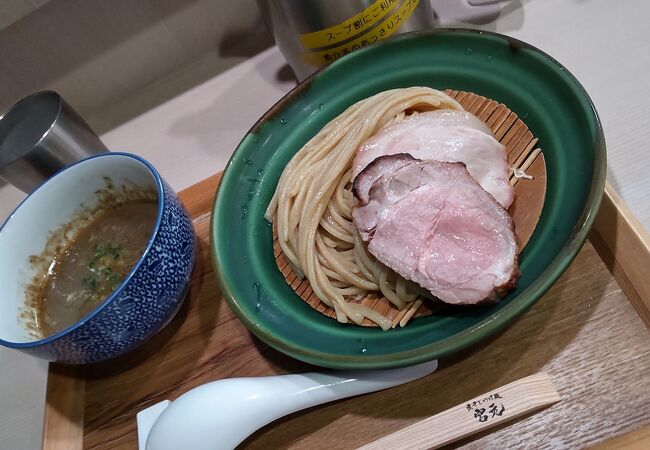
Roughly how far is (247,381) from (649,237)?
0.93m

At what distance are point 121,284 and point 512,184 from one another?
3.02ft

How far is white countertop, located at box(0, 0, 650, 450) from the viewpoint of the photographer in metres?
1.45

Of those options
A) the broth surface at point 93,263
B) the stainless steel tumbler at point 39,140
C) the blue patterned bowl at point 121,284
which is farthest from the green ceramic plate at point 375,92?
the stainless steel tumbler at point 39,140

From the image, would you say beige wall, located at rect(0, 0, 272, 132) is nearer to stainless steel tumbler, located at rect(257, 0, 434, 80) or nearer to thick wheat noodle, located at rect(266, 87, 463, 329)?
stainless steel tumbler, located at rect(257, 0, 434, 80)

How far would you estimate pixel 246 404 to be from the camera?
1.14 m

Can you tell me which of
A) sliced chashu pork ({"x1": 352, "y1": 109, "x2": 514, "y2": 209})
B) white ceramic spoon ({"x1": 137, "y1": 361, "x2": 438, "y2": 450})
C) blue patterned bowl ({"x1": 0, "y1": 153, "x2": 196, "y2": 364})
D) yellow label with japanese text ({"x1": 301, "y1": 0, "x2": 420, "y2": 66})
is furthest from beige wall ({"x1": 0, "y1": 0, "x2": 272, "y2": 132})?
white ceramic spoon ({"x1": 137, "y1": 361, "x2": 438, "y2": 450})

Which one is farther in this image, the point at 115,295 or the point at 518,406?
the point at 115,295

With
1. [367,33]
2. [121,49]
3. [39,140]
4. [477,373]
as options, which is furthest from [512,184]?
[121,49]

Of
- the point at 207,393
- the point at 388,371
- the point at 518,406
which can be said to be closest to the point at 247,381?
the point at 207,393

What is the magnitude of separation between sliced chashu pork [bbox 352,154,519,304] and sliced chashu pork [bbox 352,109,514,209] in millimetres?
70

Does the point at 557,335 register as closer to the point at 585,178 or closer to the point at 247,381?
the point at 585,178

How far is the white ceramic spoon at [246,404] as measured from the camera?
112 cm

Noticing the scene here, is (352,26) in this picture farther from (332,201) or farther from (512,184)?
(512,184)

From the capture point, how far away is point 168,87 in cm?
232
